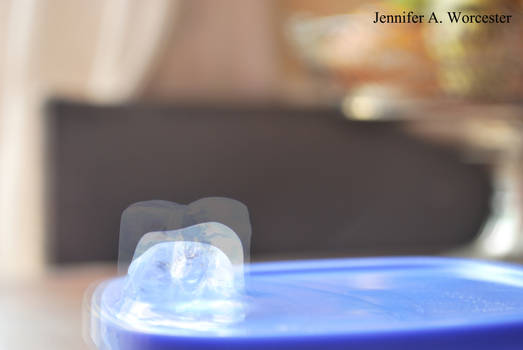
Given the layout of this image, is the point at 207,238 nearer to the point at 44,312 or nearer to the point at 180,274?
the point at 180,274

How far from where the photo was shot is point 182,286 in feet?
0.85

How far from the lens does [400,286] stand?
291 millimetres

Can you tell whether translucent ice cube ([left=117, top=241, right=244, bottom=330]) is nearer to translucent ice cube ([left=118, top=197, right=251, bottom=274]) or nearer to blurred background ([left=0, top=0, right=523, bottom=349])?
translucent ice cube ([left=118, top=197, right=251, bottom=274])

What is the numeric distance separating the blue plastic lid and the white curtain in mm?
923

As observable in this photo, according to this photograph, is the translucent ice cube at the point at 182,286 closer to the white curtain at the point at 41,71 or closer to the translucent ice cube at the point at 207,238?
the translucent ice cube at the point at 207,238

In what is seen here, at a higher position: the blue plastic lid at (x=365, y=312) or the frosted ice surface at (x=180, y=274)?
the frosted ice surface at (x=180, y=274)

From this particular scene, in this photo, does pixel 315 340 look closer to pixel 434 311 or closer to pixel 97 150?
pixel 434 311

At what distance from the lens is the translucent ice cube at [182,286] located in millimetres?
244

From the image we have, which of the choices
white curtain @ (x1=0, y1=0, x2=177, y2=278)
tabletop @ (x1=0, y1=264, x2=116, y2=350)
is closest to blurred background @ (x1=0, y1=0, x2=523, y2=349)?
white curtain @ (x1=0, y1=0, x2=177, y2=278)

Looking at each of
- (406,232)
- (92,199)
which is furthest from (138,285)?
(406,232)

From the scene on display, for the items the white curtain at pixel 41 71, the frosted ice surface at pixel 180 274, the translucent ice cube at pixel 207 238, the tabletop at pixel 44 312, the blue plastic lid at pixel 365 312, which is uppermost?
the white curtain at pixel 41 71

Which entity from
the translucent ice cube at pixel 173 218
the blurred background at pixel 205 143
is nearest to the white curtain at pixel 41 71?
the blurred background at pixel 205 143

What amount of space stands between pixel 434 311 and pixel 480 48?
353 mm

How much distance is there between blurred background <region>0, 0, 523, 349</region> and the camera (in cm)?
115
